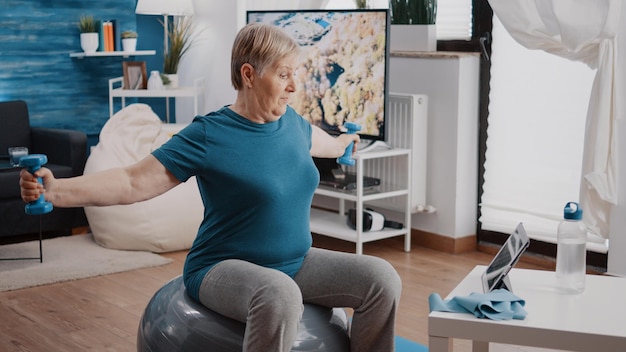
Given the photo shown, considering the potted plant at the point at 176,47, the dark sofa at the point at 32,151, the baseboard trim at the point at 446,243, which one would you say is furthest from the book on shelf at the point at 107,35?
the baseboard trim at the point at 446,243

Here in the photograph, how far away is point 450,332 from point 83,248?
2.98m

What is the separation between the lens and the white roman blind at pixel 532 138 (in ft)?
13.7

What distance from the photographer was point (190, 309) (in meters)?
2.44

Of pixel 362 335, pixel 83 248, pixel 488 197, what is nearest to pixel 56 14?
pixel 83 248

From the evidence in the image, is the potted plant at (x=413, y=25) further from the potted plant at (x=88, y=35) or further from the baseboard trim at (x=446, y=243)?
the potted plant at (x=88, y=35)

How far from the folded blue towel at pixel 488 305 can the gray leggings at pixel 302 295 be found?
257 millimetres

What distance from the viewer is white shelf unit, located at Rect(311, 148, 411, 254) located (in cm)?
448

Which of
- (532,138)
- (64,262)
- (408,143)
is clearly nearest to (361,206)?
(408,143)

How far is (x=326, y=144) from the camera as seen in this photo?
2.78 m

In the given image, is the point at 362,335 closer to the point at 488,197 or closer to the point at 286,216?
the point at 286,216

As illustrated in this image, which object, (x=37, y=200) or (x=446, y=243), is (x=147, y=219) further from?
(x=37, y=200)

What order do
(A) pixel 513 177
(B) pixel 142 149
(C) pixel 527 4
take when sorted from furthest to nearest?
(B) pixel 142 149
(A) pixel 513 177
(C) pixel 527 4

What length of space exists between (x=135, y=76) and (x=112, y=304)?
220 centimetres

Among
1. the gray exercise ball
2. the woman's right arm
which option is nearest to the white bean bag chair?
the gray exercise ball
